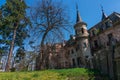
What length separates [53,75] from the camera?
2355 centimetres

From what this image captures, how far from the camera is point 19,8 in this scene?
124 feet

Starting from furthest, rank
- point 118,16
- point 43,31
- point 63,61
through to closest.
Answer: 1. point 63,61
2. point 118,16
3. point 43,31

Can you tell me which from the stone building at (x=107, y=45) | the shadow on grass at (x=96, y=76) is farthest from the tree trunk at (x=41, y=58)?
the shadow on grass at (x=96, y=76)

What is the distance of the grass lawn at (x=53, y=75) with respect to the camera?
72.8 ft

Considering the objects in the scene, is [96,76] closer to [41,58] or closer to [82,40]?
[41,58]

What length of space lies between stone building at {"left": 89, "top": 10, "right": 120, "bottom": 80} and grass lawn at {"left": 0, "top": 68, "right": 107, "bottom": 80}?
6.46 ft

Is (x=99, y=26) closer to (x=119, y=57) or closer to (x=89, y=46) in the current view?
(x=89, y=46)

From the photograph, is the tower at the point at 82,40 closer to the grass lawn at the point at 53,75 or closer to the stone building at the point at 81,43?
the stone building at the point at 81,43

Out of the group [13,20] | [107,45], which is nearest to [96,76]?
[107,45]

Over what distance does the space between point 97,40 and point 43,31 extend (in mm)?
12801

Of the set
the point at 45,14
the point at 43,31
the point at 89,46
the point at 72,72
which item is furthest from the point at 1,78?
the point at 89,46

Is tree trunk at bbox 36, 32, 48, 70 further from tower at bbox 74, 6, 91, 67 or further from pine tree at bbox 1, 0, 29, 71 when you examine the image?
tower at bbox 74, 6, 91, 67

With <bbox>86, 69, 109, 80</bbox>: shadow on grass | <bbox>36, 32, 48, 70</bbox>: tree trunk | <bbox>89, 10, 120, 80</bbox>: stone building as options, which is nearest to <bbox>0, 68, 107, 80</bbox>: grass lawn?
<bbox>86, 69, 109, 80</bbox>: shadow on grass

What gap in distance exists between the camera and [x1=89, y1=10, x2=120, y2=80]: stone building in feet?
77.3
